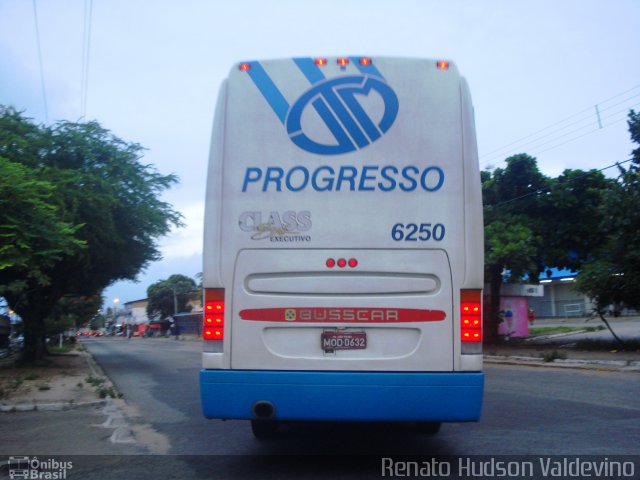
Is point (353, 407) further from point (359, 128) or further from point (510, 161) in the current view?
point (510, 161)

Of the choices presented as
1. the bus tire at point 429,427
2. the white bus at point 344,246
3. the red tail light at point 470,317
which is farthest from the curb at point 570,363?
the white bus at point 344,246

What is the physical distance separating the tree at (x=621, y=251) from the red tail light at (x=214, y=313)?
15.0 meters

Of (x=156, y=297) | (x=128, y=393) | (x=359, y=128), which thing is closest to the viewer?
(x=359, y=128)

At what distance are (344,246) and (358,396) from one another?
1.31 m

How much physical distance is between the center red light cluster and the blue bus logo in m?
1.00

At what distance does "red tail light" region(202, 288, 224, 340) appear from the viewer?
226 inches

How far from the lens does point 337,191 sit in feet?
18.9

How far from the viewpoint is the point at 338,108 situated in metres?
5.92

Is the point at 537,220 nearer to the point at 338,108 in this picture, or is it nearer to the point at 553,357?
the point at 553,357

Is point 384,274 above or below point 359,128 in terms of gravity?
below

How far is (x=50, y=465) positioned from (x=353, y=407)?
3.60m

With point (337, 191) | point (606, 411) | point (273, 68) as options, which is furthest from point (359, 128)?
point (606, 411)

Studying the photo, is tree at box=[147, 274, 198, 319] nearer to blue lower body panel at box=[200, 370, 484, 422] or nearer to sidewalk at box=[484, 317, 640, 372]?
sidewalk at box=[484, 317, 640, 372]

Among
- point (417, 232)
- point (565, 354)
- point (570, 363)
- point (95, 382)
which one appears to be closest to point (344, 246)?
point (417, 232)
